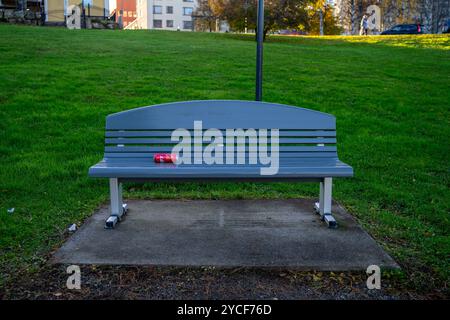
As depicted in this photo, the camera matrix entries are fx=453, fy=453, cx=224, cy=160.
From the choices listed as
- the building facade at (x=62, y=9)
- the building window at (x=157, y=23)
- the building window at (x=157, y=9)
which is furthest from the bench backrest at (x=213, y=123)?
the building window at (x=157, y=9)

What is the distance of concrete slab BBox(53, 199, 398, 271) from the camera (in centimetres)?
335

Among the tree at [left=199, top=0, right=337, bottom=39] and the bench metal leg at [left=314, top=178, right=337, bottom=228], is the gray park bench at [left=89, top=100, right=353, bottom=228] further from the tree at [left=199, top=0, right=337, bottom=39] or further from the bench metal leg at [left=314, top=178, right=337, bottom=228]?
the tree at [left=199, top=0, right=337, bottom=39]

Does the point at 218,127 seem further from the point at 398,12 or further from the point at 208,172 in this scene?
the point at 398,12

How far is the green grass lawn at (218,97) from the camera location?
4.04 meters

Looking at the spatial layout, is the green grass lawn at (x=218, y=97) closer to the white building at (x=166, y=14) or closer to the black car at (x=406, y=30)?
the black car at (x=406, y=30)

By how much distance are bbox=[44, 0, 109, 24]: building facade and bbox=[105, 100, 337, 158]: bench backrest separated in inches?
982

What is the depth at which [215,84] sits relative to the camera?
9805mm

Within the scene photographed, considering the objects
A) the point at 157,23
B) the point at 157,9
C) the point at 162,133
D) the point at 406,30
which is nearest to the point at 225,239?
the point at 162,133

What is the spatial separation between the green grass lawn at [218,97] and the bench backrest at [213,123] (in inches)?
31.5

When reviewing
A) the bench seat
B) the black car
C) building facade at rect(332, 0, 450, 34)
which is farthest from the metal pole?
building facade at rect(332, 0, 450, 34)

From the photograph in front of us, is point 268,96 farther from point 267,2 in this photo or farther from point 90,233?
point 267,2

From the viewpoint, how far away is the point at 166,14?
73062 mm

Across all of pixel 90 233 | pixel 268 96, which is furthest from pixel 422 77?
pixel 90 233

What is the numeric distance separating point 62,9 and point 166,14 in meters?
47.2
